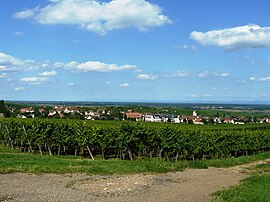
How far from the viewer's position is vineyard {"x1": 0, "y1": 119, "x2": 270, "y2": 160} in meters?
39.9

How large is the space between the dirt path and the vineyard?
20.0 metres

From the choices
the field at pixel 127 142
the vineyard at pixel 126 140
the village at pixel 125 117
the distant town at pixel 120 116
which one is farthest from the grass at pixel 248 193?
the village at pixel 125 117

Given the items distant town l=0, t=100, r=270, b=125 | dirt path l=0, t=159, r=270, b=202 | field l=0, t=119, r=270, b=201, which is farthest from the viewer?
distant town l=0, t=100, r=270, b=125

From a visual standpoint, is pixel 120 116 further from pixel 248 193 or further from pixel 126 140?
pixel 248 193

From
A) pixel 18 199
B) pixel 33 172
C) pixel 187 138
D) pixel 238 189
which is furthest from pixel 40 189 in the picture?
pixel 187 138

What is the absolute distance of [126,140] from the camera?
38812mm

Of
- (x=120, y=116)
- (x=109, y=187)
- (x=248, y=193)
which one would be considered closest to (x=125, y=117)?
(x=120, y=116)

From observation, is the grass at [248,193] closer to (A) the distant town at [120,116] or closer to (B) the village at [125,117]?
(A) the distant town at [120,116]

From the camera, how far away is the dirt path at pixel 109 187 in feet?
44.2

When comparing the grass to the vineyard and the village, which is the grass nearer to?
the vineyard

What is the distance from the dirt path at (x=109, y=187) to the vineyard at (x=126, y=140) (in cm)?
1997

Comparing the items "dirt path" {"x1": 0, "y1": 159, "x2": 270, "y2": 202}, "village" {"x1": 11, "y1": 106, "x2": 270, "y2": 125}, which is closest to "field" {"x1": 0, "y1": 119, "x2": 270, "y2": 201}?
"dirt path" {"x1": 0, "y1": 159, "x2": 270, "y2": 202}

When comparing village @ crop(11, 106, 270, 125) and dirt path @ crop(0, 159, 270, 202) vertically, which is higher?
dirt path @ crop(0, 159, 270, 202)

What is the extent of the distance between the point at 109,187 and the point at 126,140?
2344cm
